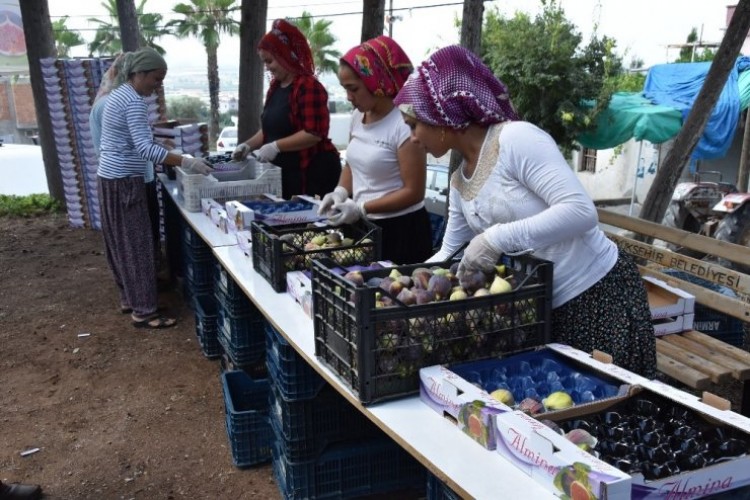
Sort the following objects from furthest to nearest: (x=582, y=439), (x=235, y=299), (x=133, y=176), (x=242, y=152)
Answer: (x=242, y=152) < (x=133, y=176) < (x=235, y=299) < (x=582, y=439)

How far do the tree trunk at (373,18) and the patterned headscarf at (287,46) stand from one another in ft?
5.36

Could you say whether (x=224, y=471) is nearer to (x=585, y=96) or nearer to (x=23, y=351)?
(x=23, y=351)

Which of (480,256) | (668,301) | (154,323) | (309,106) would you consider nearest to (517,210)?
(480,256)

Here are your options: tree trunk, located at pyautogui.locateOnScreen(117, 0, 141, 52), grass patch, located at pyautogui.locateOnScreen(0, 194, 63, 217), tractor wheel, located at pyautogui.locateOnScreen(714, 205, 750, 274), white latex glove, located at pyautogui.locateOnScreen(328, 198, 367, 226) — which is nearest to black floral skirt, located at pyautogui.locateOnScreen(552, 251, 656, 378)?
white latex glove, located at pyautogui.locateOnScreen(328, 198, 367, 226)

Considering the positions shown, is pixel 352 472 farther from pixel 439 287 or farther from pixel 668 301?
pixel 668 301

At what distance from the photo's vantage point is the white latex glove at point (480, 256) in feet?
6.46

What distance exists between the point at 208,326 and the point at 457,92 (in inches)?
115

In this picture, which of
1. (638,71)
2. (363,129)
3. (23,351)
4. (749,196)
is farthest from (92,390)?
(638,71)

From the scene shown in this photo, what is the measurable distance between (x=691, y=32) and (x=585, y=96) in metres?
14.8

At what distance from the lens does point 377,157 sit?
3.12m

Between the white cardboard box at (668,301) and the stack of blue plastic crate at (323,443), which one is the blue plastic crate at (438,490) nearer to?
the stack of blue plastic crate at (323,443)

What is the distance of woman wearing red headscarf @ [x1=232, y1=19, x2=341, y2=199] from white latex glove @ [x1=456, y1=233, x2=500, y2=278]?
2.61 m

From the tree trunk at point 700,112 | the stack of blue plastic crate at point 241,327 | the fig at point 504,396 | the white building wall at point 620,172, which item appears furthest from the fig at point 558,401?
the white building wall at point 620,172

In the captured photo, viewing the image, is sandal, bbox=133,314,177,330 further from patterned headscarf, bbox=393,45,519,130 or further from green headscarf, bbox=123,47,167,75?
patterned headscarf, bbox=393,45,519,130
